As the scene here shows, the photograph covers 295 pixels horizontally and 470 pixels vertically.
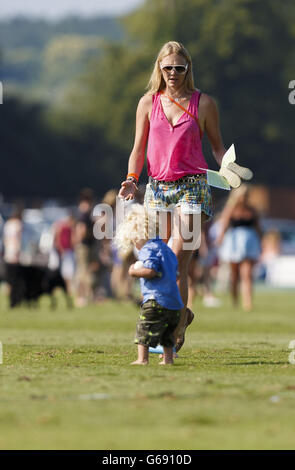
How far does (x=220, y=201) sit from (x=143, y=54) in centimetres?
1232

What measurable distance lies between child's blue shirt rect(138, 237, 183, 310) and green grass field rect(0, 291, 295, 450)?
1.50ft

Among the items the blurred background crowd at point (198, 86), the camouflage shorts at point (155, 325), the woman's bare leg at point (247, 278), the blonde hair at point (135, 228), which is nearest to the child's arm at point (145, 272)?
the camouflage shorts at point (155, 325)

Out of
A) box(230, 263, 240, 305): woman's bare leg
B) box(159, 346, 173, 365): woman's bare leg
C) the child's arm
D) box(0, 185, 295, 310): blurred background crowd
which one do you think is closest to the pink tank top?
the child's arm

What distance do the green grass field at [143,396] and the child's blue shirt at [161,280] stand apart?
1.50 feet

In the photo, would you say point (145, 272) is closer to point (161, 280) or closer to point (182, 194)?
point (161, 280)

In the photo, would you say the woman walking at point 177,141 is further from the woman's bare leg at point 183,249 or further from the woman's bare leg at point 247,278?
the woman's bare leg at point 247,278

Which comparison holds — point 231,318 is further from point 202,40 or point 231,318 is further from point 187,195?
point 202,40

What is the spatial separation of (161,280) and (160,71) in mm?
1688

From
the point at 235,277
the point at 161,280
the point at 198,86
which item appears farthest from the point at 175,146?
the point at 198,86

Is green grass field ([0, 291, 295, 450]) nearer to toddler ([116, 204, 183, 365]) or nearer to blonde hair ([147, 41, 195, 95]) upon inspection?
toddler ([116, 204, 183, 365])

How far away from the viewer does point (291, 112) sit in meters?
80.4

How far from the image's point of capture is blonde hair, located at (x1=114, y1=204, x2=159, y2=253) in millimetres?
8570
